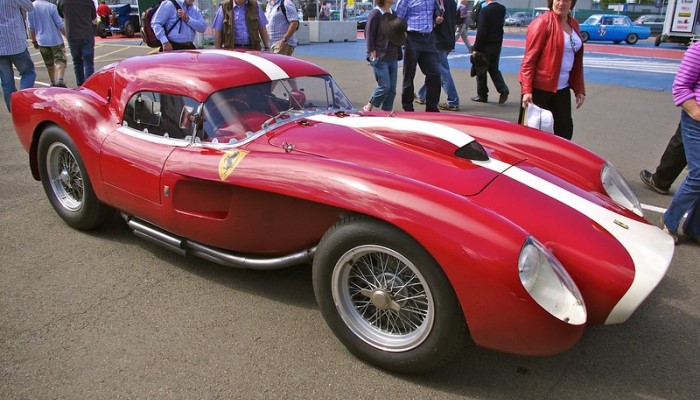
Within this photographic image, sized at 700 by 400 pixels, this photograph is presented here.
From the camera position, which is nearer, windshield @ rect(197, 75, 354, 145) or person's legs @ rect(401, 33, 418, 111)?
windshield @ rect(197, 75, 354, 145)

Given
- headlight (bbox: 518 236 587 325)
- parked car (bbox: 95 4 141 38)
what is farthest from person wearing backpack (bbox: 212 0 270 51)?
parked car (bbox: 95 4 141 38)

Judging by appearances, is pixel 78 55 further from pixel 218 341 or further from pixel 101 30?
pixel 101 30

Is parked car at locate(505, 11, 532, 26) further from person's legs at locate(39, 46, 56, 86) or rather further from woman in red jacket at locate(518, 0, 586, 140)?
woman in red jacket at locate(518, 0, 586, 140)

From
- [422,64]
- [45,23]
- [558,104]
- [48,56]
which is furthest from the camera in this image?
[48,56]

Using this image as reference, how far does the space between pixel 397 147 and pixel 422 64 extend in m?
Result: 4.32

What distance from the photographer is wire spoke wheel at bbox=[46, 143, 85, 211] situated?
3.59 metres

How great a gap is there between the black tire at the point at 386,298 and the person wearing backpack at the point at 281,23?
5549 mm

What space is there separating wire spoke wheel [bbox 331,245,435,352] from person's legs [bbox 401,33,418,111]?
4.65 m

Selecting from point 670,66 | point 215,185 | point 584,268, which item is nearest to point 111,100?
point 215,185

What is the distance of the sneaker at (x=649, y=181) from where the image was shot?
14.8ft

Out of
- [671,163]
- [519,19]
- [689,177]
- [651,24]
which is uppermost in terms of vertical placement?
[519,19]

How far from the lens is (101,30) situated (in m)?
21.8

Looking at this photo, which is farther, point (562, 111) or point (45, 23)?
point (45, 23)

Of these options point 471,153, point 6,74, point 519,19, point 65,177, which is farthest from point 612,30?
point 65,177
